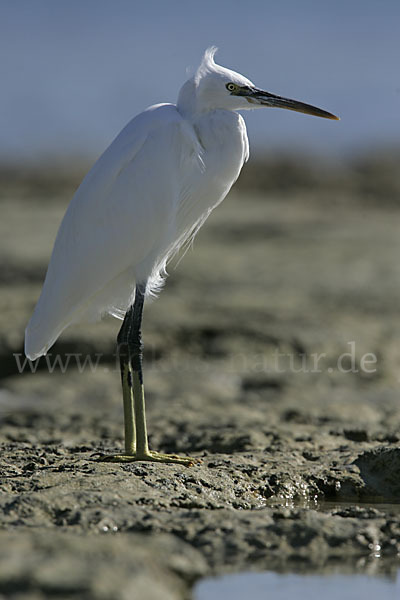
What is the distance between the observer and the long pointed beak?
5.01 m

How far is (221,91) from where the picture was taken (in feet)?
16.1

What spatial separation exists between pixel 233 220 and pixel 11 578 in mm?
16647

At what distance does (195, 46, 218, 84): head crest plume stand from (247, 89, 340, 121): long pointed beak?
310mm

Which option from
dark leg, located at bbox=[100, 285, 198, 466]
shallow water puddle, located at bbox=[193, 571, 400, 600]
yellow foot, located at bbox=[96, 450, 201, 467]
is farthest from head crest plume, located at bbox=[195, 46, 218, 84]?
shallow water puddle, located at bbox=[193, 571, 400, 600]

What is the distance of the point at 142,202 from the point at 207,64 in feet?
3.12

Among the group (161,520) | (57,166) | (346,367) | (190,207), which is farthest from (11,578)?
(57,166)

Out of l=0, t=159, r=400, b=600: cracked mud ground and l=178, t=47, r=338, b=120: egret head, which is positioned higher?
l=178, t=47, r=338, b=120: egret head

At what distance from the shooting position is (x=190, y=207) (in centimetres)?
506

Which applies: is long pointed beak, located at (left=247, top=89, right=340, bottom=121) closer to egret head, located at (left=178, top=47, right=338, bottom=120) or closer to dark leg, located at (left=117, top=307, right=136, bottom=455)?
egret head, located at (left=178, top=47, right=338, bottom=120)

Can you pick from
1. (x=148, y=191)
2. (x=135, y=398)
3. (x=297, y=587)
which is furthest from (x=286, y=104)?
(x=297, y=587)

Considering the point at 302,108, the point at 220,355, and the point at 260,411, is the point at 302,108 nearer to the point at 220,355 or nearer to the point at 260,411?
the point at 260,411

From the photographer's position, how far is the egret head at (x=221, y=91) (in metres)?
4.88

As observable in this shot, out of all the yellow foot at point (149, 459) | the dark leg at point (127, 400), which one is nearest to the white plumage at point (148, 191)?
the dark leg at point (127, 400)

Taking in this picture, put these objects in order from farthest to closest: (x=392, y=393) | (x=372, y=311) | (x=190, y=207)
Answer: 1. (x=372, y=311)
2. (x=392, y=393)
3. (x=190, y=207)
